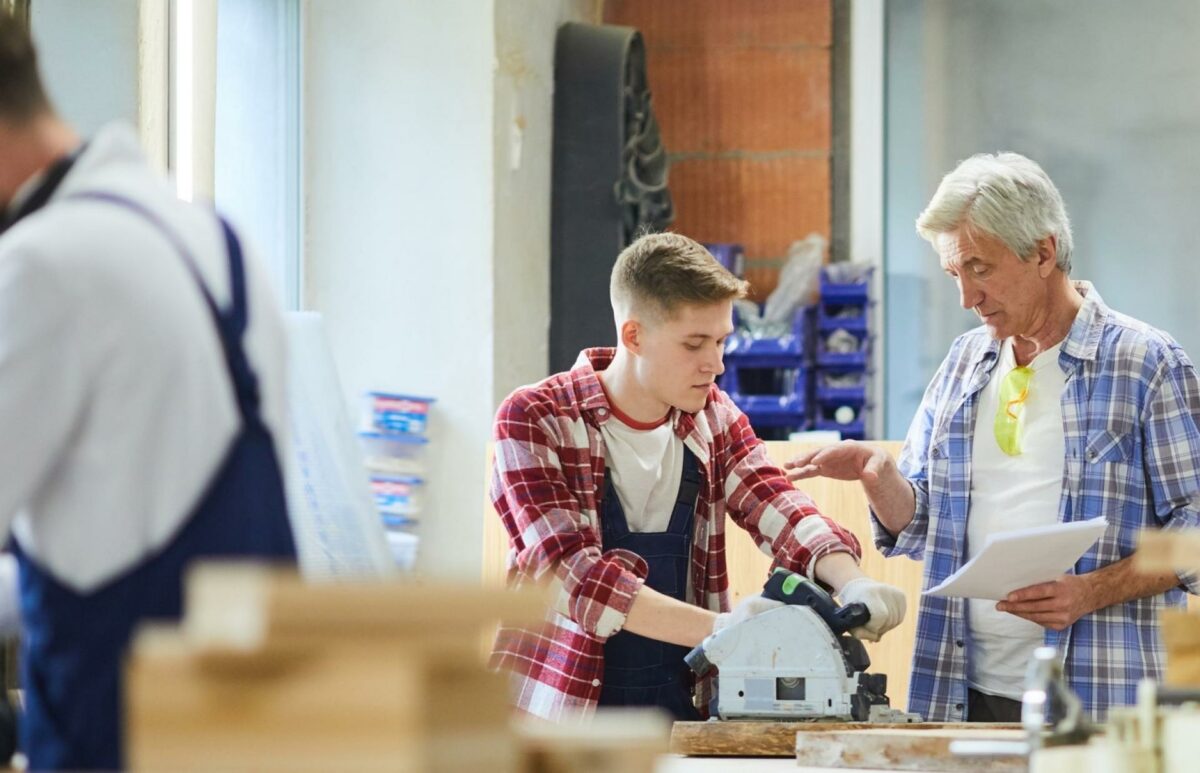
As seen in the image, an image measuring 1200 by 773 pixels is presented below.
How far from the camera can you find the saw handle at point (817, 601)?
9.30ft

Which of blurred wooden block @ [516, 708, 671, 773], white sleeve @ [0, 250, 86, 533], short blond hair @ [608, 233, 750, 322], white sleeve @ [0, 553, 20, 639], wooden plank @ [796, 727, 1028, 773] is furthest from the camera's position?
short blond hair @ [608, 233, 750, 322]

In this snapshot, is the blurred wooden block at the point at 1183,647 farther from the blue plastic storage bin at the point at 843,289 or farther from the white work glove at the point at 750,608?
the blue plastic storage bin at the point at 843,289

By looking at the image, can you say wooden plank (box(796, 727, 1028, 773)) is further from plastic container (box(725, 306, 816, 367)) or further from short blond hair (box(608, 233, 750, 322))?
plastic container (box(725, 306, 816, 367))

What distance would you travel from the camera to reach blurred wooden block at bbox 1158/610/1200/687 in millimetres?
1832

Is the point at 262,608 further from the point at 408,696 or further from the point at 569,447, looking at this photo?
the point at 569,447

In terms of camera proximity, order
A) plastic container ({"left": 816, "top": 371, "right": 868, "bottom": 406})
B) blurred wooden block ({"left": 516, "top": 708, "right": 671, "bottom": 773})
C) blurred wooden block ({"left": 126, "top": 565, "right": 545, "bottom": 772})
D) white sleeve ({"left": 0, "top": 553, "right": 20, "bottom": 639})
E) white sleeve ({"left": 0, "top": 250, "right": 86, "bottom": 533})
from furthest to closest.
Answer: plastic container ({"left": 816, "top": 371, "right": 868, "bottom": 406}), white sleeve ({"left": 0, "top": 553, "right": 20, "bottom": 639}), white sleeve ({"left": 0, "top": 250, "right": 86, "bottom": 533}), blurred wooden block ({"left": 516, "top": 708, "right": 671, "bottom": 773}), blurred wooden block ({"left": 126, "top": 565, "right": 545, "bottom": 772})

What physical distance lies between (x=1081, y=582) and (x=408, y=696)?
218cm

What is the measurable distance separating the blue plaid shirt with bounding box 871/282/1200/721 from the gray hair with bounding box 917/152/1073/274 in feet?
0.54

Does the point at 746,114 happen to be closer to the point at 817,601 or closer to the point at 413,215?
the point at 413,215

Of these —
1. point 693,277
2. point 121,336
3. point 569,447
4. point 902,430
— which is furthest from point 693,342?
point 902,430

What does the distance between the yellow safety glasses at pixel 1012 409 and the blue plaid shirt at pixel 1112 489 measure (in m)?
0.08

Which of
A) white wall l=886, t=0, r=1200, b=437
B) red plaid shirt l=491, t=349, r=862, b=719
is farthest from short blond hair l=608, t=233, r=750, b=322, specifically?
white wall l=886, t=0, r=1200, b=437

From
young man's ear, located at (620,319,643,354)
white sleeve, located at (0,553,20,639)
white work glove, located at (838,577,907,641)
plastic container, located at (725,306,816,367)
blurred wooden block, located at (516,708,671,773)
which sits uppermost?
young man's ear, located at (620,319,643,354)

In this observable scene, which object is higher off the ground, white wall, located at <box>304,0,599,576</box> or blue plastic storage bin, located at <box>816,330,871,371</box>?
white wall, located at <box>304,0,599,576</box>
